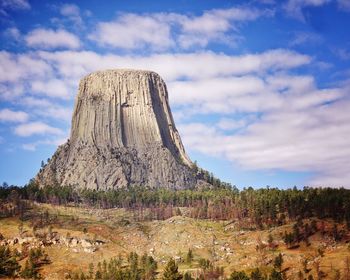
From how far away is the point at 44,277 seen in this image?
16212 centimetres

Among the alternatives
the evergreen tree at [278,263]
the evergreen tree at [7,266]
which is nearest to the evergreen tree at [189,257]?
the evergreen tree at [278,263]

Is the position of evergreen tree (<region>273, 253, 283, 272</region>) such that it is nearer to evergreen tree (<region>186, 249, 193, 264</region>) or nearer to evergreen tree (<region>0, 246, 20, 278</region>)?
evergreen tree (<region>186, 249, 193, 264</region>)

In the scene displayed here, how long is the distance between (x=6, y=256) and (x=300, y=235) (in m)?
112

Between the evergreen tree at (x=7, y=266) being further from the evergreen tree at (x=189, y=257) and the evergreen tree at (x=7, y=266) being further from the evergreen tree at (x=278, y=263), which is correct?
the evergreen tree at (x=278, y=263)

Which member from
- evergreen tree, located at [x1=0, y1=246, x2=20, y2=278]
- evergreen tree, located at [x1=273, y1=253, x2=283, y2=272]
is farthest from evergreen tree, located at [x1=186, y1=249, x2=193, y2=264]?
evergreen tree, located at [x1=0, y1=246, x2=20, y2=278]

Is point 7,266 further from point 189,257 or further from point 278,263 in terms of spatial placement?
point 278,263

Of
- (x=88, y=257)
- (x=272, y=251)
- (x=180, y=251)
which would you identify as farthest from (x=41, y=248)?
(x=272, y=251)

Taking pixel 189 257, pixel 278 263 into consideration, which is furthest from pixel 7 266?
pixel 278 263

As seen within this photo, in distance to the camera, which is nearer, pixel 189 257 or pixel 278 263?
pixel 278 263

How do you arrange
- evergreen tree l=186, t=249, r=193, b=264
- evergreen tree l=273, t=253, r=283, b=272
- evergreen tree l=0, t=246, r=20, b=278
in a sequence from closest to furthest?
evergreen tree l=0, t=246, r=20, b=278
evergreen tree l=273, t=253, r=283, b=272
evergreen tree l=186, t=249, r=193, b=264

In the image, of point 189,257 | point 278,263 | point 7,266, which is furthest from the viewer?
point 189,257

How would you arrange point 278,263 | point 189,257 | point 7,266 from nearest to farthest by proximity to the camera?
point 278,263 → point 7,266 → point 189,257

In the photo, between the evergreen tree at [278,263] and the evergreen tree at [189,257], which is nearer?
the evergreen tree at [278,263]

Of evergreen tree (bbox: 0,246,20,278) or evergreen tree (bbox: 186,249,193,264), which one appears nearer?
evergreen tree (bbox: 0,246,20,278)
